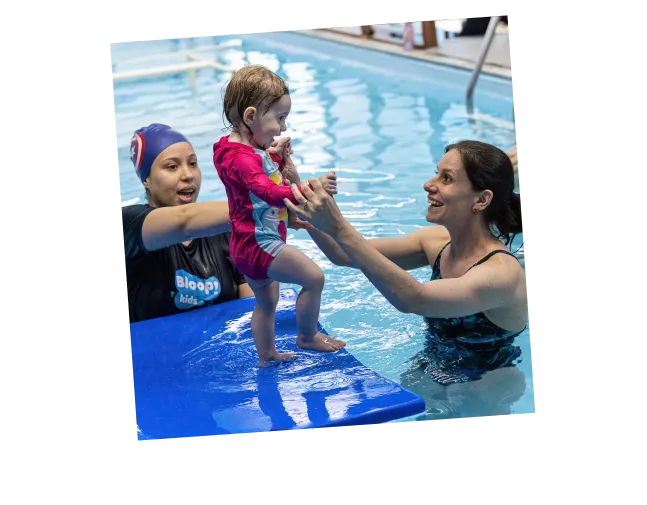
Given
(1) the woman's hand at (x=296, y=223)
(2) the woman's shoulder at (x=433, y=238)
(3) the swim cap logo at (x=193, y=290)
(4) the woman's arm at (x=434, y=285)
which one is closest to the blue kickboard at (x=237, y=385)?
(3) the swim cap logo at (x=193, y=290)

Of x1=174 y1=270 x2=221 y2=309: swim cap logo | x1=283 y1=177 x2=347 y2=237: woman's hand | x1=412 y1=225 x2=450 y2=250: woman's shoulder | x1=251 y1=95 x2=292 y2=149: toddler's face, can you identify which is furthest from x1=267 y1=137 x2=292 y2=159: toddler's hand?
x1=174 y1=270 x2=221 y2=309: swim cap logo

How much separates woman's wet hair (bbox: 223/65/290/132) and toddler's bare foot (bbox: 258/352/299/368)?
114 cm

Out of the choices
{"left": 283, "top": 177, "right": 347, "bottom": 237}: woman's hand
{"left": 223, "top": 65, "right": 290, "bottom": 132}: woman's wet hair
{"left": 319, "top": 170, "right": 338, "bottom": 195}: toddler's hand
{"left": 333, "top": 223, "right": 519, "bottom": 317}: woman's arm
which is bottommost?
{"left": 333, "top": 223, "right": 519, "bottom": 317}: woman's arm

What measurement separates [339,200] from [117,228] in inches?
182

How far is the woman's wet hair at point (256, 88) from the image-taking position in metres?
2.96

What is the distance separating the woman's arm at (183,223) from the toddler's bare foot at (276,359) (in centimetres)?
58

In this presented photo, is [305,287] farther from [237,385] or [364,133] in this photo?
[364,133]

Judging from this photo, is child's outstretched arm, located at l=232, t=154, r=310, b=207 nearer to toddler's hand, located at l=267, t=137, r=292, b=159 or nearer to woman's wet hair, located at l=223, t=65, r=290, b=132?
toddler's hand, located at l=267, t=137, r=292, b=159

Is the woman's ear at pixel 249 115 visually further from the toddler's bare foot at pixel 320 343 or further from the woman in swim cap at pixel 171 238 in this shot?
the toddler's bare foot at pixel 320 343

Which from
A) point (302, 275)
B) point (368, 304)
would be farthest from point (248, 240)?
point (368, 304)

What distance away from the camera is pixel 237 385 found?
3521 millimetres

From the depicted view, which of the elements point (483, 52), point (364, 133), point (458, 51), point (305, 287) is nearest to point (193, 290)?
point (305, 287)

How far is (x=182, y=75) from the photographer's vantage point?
10.6 metres

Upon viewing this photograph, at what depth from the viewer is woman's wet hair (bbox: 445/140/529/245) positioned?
340 cm
